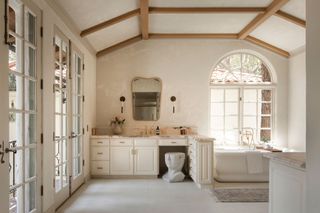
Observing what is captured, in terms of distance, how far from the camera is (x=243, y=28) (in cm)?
631

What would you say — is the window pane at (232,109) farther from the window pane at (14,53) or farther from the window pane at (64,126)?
the window pane at (14,53)

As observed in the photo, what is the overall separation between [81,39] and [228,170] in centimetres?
361

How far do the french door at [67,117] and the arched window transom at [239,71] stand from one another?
3257 millimetres

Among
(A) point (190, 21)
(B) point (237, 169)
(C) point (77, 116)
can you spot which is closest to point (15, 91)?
(C) point (77, 116)

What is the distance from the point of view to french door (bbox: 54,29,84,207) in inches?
161

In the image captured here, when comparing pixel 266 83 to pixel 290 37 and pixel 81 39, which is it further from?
pixel 81 39

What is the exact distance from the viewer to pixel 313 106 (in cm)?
179

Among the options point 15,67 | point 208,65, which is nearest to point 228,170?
point 208,65

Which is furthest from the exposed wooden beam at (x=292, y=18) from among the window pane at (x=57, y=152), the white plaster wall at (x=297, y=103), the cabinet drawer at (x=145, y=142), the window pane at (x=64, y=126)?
the window pane at (x=57, y=152)

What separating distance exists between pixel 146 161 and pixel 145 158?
6cm

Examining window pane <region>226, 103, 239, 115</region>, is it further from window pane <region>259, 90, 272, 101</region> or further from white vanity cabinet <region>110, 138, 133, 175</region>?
white vanity cabinet <region>110, 138, 133, 175</region>

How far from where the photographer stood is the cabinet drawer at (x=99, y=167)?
5.96 meters

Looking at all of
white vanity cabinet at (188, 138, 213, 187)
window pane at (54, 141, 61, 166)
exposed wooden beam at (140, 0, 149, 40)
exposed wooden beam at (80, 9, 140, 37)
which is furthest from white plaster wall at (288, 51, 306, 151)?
window pane at (54, 141, 61, 166)

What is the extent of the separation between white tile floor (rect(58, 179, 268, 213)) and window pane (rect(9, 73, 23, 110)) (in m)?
1.72
